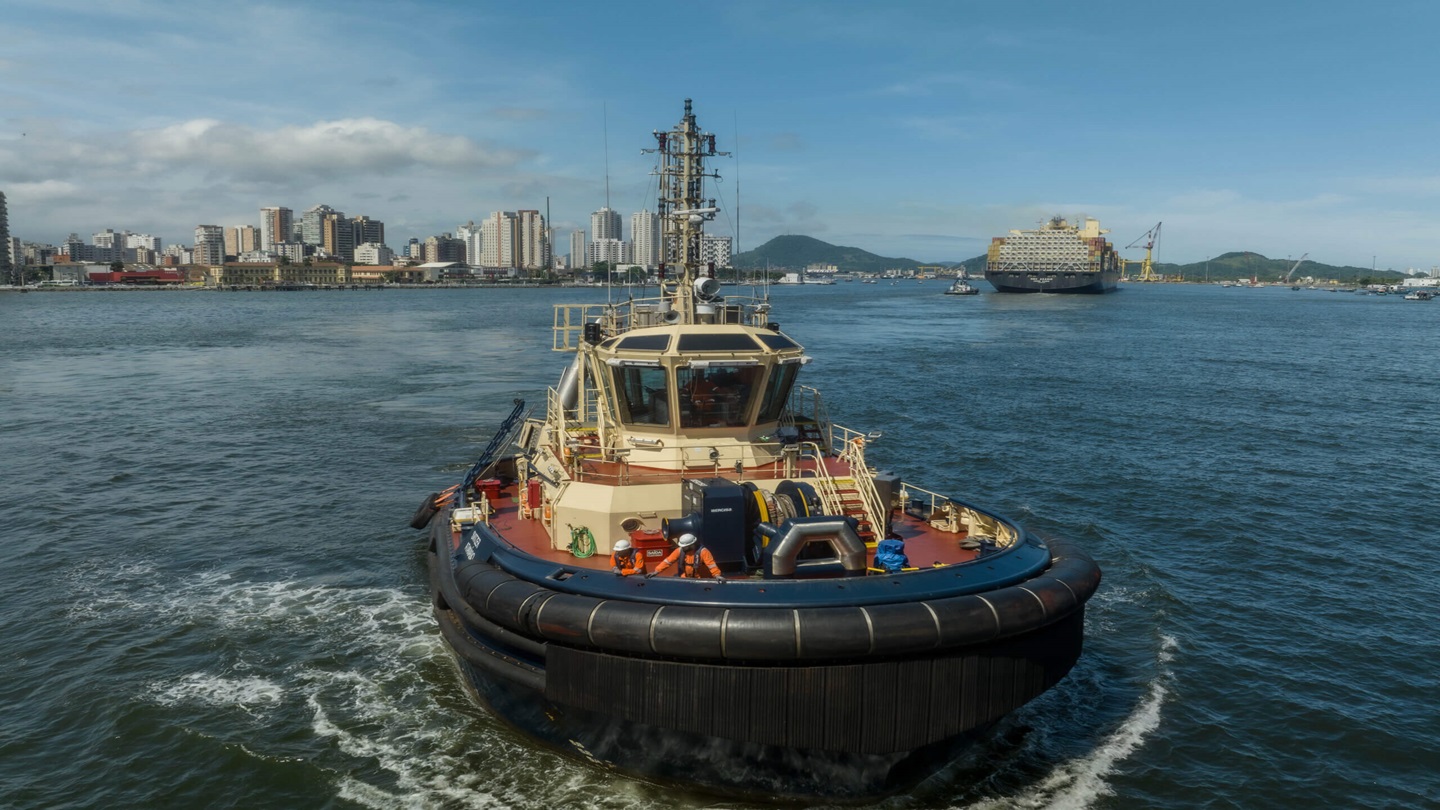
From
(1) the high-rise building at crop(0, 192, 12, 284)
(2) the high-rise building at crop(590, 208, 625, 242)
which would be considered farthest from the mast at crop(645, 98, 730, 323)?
(1) the high-rise building at crop(0, 192, 12, 284)

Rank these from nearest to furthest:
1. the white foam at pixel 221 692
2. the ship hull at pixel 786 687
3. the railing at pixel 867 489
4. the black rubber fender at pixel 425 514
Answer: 1. the ship hull at pixel 786 687
2. the railing at pixel 867 489
3. the white foam at pixel 221 692
4. the black rubber fender at pixel 425 514

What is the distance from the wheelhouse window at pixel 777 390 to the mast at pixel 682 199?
2678mm

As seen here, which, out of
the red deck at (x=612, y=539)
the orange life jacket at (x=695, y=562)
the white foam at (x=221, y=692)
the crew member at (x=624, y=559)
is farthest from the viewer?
the white foam at (x=221, y=692)

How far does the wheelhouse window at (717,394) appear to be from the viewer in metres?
11.6

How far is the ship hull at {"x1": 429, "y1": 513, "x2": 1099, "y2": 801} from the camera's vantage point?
8.11m

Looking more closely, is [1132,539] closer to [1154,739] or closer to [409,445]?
[1154,739]

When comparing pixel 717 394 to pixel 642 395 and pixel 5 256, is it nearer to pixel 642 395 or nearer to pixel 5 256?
pixel 642 395

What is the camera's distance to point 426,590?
16.1m

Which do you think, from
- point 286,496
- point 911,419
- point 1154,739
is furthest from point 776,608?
point 911,419

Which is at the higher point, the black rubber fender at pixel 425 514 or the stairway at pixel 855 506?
the stairway at pixel 855 506

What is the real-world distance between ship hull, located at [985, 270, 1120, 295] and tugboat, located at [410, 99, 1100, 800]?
142 metres

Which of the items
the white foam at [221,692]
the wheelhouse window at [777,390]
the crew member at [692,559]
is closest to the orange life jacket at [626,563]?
the crew member at [692,559]

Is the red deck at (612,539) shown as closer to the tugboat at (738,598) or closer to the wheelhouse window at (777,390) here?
the tugboat at (738,598)

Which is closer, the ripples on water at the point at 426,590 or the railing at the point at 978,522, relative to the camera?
the ripples on water at the point at 426,590
